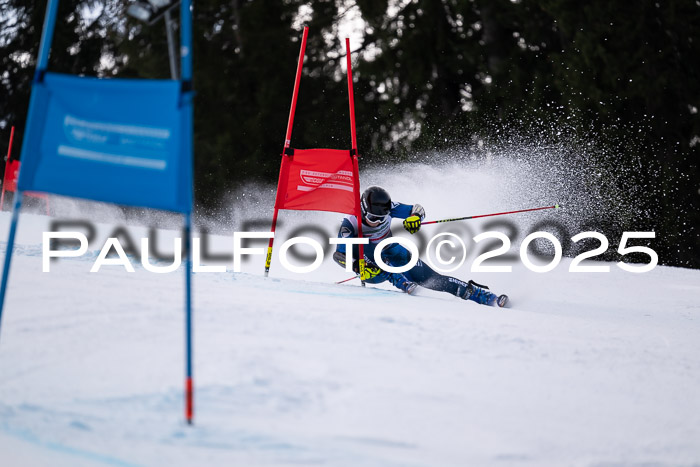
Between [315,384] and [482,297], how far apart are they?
11.7ft

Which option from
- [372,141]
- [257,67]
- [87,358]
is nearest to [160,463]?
[87,358]

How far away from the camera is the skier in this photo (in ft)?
20.9

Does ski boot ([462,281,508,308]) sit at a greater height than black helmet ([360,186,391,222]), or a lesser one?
lesser

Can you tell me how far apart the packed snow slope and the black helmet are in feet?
5.58

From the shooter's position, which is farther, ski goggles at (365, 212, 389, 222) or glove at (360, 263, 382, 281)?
ski goggles at (365, 212, 389, 222)

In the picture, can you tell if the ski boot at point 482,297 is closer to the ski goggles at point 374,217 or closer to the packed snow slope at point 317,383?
the ski goggles at point 374,217

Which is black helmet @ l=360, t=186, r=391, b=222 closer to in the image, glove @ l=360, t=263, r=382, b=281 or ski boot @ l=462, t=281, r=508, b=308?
glove @ l=360, t=263, r=382, b=281

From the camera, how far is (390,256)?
7035 mm

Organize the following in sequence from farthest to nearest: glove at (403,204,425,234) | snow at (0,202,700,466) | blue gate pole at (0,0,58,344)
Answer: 1. glove at (403,204,425,234)
2. blue gate pole at (0,0,58,344)
3. snow at (0,202,700,466)

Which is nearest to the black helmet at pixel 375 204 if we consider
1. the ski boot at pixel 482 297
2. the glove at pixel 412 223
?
the glove at pixel 412 223

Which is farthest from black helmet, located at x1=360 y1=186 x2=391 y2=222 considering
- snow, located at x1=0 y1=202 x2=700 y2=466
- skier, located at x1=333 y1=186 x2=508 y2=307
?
snow, located at x1=0 y1=202 x2=700 y2=466

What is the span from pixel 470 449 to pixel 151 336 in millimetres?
1570

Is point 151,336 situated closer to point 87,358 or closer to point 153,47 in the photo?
point 87,358

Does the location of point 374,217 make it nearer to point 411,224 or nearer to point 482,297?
point 411,224
